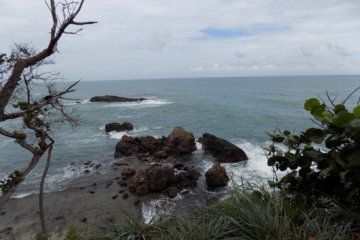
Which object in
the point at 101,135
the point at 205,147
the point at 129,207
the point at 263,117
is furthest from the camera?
the point at 263,117

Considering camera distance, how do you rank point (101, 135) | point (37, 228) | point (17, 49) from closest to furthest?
point (17, 49), point (37, 228), point (101, 135)

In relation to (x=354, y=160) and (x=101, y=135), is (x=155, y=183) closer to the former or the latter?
(x=354, y=160)

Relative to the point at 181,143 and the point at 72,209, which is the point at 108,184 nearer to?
the point at 72,209

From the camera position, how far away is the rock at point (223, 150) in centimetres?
2059

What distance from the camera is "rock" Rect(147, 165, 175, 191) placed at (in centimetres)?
1509

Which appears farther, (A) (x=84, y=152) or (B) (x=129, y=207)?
(A) (x=84, y=152)

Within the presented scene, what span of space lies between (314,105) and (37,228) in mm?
13825

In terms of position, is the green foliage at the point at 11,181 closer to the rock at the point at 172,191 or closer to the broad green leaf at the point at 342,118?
the broad green leaf at the point at 342,118

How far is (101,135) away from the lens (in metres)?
31.2

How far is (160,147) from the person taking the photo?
76.7 feet

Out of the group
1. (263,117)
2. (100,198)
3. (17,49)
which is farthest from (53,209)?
(263,117)

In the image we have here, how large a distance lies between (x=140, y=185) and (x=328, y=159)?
12.9m

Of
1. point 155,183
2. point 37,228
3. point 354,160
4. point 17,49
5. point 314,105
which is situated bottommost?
point 37,228

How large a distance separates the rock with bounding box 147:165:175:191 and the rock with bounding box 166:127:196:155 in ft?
22.3
